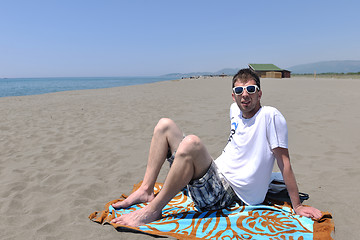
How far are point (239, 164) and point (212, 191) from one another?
332 mm

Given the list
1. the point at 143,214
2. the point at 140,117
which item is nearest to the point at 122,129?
the point at 140,117

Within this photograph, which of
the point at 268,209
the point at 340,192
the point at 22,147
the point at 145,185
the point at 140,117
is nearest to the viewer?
the point at 268,209

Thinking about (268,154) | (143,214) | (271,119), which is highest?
(271,119)

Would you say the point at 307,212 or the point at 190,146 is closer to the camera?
the point at 190,146

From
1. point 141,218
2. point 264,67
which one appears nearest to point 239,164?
point 141,218

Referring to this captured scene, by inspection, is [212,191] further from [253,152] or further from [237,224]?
[253,152]

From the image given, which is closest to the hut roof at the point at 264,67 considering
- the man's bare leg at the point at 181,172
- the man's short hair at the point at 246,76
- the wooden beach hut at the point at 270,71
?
the wooden beach hut at the point at 270,71

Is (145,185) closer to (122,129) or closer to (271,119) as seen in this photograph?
(271,119)

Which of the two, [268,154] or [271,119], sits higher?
[271,119]

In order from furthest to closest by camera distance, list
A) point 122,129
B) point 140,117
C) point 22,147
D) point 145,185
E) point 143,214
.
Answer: point 140,117
point 122,129
point 22,147
point 145,185
point 143,214

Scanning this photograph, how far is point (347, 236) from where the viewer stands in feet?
6.91

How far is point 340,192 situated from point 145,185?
87.8 inches

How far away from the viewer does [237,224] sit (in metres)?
2.13

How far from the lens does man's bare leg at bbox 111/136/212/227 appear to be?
1.99m
